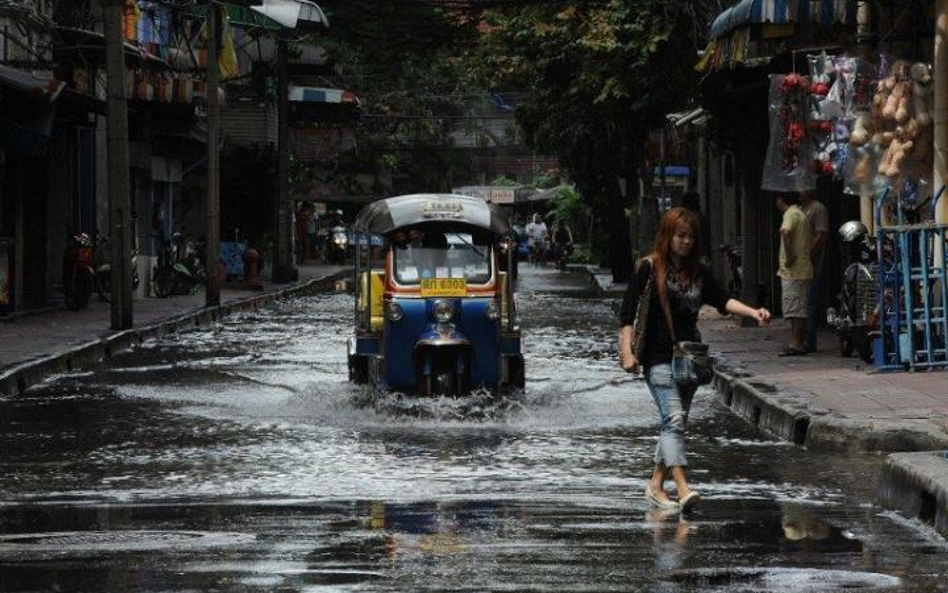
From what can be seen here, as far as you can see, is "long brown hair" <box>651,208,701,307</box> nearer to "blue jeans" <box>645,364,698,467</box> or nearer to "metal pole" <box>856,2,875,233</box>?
"blue jeans" <box>645,364,698,467</box>

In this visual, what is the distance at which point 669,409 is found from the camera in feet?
37.6

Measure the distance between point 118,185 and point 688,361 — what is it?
722 inches

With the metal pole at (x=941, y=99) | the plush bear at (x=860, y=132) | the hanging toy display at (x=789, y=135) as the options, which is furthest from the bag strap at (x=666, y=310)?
the hanging toy display at (x=789, y=135)

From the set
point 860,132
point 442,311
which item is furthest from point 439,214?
point 860,132

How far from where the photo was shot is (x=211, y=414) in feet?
57.0

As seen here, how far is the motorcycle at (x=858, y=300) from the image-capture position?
66.5ft

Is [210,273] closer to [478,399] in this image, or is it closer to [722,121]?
[722,121]

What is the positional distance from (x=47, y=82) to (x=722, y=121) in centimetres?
1036

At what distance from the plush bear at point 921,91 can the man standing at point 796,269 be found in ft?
7.28

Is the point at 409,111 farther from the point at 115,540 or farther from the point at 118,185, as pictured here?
the point at 115,540

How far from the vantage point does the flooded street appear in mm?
8664

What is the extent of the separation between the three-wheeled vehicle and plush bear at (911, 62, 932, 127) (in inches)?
171

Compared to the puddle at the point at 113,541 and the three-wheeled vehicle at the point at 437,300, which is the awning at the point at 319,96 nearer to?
the three-wheeled vehicle at the point at 437,300

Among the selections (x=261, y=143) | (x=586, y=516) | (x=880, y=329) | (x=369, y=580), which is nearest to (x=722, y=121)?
(x=880, y=329)
